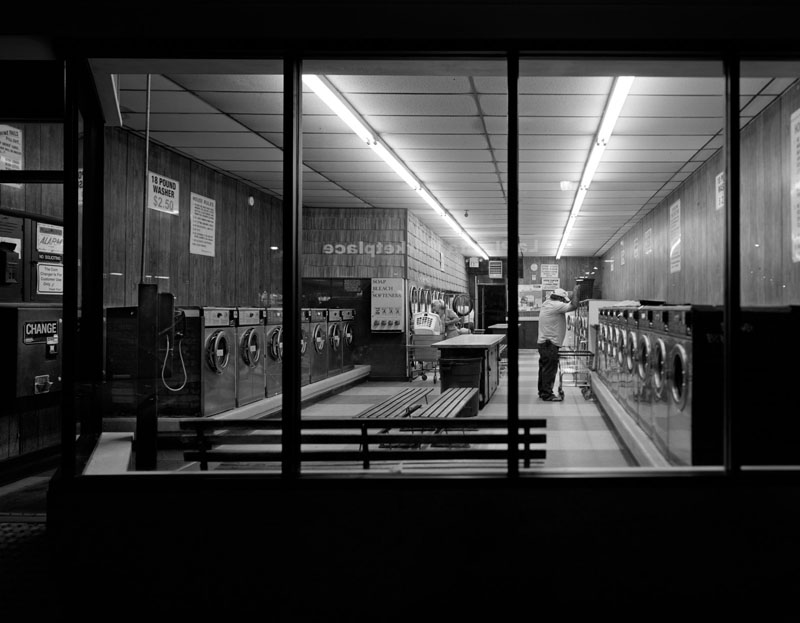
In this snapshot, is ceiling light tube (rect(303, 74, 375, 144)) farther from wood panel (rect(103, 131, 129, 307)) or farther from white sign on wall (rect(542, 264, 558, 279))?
white sign on wall (rect(542, 264, 558, 279))

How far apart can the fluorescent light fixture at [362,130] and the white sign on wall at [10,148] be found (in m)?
2.72

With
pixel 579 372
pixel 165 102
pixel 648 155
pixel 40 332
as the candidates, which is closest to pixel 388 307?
pixel 579 372

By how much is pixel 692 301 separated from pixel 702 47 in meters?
7.82

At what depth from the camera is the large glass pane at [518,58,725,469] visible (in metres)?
3.68

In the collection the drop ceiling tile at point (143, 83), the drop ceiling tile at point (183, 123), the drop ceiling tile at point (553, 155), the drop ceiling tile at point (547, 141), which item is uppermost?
the drop ceiling tile at point (547, 141)

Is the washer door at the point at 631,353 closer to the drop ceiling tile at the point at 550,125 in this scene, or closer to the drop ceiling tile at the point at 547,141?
the drop ceiling tile at the point at 550,125

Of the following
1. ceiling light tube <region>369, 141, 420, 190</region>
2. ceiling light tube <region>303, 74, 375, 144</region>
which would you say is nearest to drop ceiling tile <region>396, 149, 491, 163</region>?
ceiling light tube <region>369, 141, 420, 190</region>

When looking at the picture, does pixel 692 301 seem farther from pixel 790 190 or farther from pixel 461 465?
pixel 461 465

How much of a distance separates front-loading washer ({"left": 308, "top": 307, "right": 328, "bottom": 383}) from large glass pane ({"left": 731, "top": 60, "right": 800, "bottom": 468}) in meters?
6.01

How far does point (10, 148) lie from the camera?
5844 millimetres

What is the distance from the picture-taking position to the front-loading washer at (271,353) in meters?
7.71

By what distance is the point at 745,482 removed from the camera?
9.82ft

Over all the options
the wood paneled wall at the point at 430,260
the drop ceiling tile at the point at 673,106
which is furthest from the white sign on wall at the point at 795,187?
the wood paneled wall at the point at 430,260

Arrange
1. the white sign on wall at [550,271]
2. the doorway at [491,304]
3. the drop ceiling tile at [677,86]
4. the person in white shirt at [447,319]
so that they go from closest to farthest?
1. the drop ceiling tile at [677,86]
2. the person in white shirt at [447,319]
3. the white sign on wall at [550,271]
4. the doorway at [491,304]
